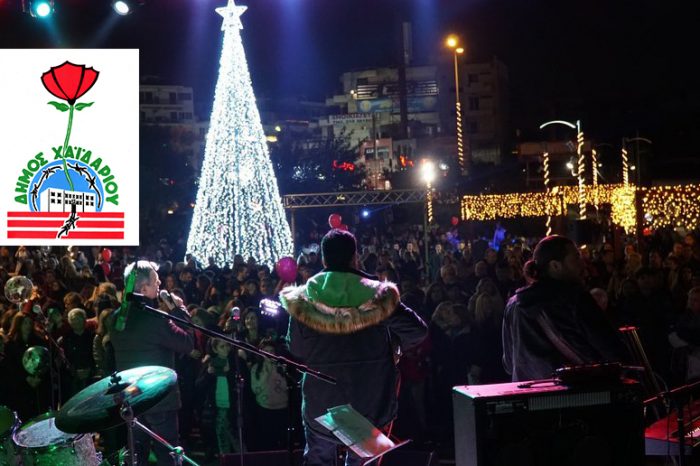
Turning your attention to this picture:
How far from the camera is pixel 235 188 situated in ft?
83.7

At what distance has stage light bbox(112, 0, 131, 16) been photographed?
934cm

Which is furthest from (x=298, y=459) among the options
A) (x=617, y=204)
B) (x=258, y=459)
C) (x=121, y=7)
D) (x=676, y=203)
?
(x=617, y=204)

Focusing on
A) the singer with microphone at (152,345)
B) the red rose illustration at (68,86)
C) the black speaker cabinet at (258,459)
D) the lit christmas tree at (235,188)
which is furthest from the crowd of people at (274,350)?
the lit christmas tree at (235,188)

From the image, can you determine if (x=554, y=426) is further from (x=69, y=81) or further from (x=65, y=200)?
(x=69, y=81)

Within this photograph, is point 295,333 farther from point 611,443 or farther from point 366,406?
point 611,443

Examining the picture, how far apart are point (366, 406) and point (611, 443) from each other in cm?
155

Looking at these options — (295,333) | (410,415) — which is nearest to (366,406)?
(295,333)

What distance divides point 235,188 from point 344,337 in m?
20.4

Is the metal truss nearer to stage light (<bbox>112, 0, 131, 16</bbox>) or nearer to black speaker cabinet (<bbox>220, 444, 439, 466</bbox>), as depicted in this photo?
stage light (<bbox>112, 0, 131, 16</bbox>)

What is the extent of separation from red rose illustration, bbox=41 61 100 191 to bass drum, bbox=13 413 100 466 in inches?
71.4

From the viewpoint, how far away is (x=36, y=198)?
22.2ft

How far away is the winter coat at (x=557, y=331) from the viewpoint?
491 cm

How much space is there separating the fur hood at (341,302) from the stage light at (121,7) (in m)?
5.12

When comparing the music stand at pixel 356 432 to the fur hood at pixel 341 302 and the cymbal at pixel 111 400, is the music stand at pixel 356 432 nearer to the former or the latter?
the fur hood at pixel 341 302
